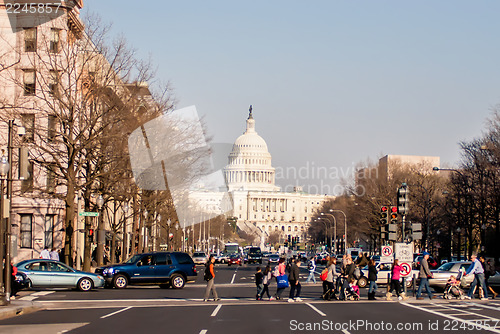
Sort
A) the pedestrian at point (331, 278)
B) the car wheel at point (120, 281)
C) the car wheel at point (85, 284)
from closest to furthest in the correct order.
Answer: the pedestrian at point (331, 278), the car wheel at point (85, 284), the car wheel at point (120, 281)

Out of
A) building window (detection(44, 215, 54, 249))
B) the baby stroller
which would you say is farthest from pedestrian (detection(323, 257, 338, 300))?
building window (detection(44, 215, 54, 249))

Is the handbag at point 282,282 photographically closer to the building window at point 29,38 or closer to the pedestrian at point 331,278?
the pedestrian at point 331,278

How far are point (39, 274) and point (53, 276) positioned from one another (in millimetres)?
622

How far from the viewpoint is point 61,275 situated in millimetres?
34594

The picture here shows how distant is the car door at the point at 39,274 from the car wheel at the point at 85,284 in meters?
1.44

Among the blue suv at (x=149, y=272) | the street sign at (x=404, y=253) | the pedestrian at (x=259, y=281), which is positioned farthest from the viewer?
the blue suv at (x=149, y=272)

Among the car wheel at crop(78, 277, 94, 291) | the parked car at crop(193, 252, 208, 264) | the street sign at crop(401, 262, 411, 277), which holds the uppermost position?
the street sign at crop(401, 262, 411, 277)

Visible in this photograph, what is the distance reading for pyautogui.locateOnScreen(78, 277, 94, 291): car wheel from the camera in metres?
35.2

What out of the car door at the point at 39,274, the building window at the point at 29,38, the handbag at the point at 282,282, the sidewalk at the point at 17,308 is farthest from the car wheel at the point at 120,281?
the building window at the point at 29,38

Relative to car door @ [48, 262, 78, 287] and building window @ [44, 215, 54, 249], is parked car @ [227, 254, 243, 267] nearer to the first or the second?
building window @ [44, 215, 54, 249]

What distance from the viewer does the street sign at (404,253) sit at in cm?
3040

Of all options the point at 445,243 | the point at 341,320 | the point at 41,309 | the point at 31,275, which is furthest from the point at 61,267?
the point at 445,243

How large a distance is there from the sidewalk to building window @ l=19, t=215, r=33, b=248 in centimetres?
2947

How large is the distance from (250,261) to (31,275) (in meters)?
61.6
